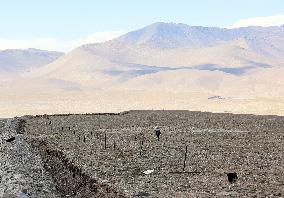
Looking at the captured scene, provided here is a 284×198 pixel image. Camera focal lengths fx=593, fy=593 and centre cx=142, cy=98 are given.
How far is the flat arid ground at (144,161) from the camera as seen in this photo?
2244cm

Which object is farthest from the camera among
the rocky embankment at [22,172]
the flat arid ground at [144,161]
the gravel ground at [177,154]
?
the rocky embankment at [22,172]

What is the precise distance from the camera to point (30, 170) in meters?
29.2

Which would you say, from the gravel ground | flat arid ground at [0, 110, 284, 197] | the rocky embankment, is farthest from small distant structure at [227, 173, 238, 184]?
the rocky embankment

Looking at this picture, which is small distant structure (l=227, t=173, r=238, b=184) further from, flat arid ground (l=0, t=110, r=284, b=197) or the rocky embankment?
the rocky embankment

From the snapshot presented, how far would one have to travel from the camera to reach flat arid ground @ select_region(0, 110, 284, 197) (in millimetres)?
22438

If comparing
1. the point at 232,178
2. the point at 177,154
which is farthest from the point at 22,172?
the point at 232,178

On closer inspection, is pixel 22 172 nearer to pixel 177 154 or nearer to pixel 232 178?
pixel 177 154

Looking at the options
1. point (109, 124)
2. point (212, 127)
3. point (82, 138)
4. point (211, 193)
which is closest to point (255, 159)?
point (211, 193)

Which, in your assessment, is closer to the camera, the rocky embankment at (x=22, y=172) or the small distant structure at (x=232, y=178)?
the small distant structure at (x=232, y=178)

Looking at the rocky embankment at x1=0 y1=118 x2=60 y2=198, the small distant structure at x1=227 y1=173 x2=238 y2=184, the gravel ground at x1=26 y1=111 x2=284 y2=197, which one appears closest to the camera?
the gravel ground at x1=26 y1=111 x2=284 y2=197

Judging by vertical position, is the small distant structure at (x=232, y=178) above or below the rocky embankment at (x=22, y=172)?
above

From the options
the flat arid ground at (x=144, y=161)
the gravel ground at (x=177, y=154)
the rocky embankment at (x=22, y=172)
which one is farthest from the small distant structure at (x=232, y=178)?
the rocky embankment at (x=22, y=172)

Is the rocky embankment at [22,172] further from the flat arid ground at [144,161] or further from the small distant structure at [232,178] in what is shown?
the small distant structure at [232,178]

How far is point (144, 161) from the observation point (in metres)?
29.5
